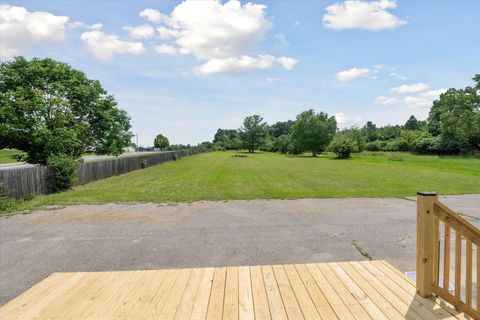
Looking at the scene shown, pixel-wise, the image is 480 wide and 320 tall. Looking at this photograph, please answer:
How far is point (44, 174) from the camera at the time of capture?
36.4ft

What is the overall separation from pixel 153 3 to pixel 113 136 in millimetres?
10325

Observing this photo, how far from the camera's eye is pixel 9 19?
396 inches

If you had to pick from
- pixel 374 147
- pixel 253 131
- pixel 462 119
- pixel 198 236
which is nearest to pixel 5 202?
pixel 198 236

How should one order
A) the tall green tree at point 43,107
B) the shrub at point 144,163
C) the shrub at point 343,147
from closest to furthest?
the tall green tree at point 43,107
the shrub at point 144,163
the shrub at point 343,147

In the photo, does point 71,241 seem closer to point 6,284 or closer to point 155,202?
point 6,284

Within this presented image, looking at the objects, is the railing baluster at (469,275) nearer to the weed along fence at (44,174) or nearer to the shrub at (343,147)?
the weed along fence at (44,174)

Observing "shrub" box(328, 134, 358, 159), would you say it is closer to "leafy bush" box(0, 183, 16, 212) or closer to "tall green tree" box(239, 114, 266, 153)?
"tall green tree" box(239, 114, 266, 153)

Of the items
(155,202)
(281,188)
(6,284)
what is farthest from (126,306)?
(281,188)

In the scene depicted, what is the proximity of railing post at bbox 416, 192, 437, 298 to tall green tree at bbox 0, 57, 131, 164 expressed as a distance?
1419cm

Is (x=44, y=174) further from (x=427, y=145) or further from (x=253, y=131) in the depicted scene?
(x=253, y=131)

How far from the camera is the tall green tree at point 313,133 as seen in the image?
48656 millimetres

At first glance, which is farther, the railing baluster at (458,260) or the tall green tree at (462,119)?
the tall green tree at (462,119)

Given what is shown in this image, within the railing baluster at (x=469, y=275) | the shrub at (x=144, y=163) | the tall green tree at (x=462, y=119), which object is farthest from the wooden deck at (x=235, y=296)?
the tall green tree at (x=462, y=119)

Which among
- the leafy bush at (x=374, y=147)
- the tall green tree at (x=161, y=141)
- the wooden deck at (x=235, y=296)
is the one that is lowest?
the wooden deck at (x=235, y=296)
